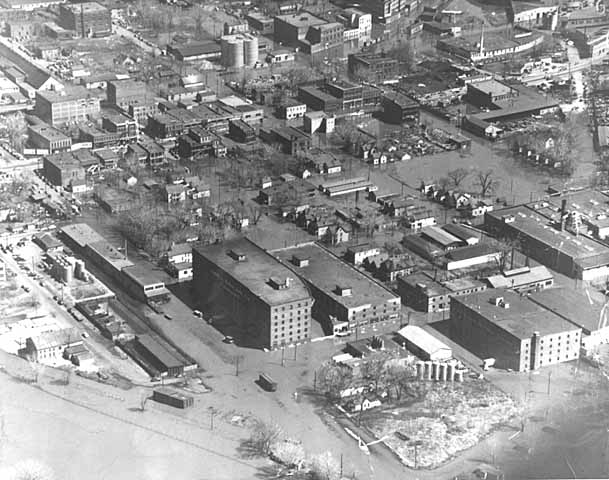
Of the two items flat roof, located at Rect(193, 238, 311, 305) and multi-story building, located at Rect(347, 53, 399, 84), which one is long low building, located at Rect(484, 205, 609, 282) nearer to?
flat roof, located at Rect(193, 238, 311, 305)

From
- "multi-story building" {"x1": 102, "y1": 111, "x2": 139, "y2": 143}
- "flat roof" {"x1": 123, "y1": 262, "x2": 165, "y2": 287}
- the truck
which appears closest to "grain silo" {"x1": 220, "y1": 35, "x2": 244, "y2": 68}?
"multi-story building" {"x1": 102, "y1": 111, "x2": 139, "y2": 143}

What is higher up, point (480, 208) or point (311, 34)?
point (480, 208)

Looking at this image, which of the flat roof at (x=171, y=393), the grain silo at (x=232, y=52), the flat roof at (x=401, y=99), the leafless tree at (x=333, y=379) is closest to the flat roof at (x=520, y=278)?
the leafless tree at (x=333, y=379)

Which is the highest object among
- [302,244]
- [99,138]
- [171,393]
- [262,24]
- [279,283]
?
[279,283]

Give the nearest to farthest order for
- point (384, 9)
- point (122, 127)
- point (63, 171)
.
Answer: point (63, 171) → point (122, 127) → point (384, 9)

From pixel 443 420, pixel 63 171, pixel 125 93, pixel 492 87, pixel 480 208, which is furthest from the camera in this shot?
pixel 492 87

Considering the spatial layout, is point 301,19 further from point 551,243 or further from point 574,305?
point 574,305

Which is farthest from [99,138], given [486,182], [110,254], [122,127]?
[486,182]
